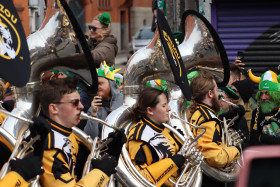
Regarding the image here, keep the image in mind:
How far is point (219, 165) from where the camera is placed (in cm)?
428

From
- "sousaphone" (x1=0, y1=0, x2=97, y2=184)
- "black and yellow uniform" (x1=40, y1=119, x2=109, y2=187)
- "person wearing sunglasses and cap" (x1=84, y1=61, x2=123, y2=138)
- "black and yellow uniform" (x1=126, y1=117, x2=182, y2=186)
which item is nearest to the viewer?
"black and yellow uniform" (x1=40, y1=119, x2=109, y2=187)

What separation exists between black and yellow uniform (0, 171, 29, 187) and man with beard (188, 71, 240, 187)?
1.88 metres

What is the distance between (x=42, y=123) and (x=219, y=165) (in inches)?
79.9

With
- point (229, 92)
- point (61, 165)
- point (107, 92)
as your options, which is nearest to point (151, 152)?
point (61, 165)

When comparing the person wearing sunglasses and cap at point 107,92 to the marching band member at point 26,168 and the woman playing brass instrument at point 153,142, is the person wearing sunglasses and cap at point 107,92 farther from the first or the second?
the marching band member at point 26,168

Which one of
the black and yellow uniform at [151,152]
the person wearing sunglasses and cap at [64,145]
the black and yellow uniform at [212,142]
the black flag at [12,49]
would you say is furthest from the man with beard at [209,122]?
the black flag at [12,49]

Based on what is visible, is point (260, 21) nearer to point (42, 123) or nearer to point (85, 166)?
point (85, 166)

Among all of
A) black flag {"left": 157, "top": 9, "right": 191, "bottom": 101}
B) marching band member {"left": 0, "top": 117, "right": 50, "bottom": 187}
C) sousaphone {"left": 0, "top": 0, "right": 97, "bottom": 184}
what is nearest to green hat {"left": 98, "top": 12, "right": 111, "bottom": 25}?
black flag {"left": 157, "top": 9, "right": 191, "bottom": 101}

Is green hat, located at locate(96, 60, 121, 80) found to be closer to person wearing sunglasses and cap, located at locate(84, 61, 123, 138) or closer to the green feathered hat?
person wearing sunglasses and cap, located at locate(84, 61, 123, 138)

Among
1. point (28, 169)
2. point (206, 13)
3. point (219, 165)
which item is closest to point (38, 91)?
point (28, 169)

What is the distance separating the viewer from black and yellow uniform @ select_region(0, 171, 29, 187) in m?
2.63

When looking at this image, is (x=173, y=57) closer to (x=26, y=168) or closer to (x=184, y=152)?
(x=184, y=152)

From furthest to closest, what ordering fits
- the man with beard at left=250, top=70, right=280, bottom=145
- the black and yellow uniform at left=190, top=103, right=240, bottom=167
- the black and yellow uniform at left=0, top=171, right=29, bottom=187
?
the man with beard at left=250, top=70, right=280, bottom=145 → the black and yellow uniform at left=190, top=103, right=240, bottom=167 → the black and yellow uniform at left=0, top=171, right=29, bottom=187

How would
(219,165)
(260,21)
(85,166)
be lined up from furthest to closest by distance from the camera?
(260,21) < (219,165) < (85,166)
